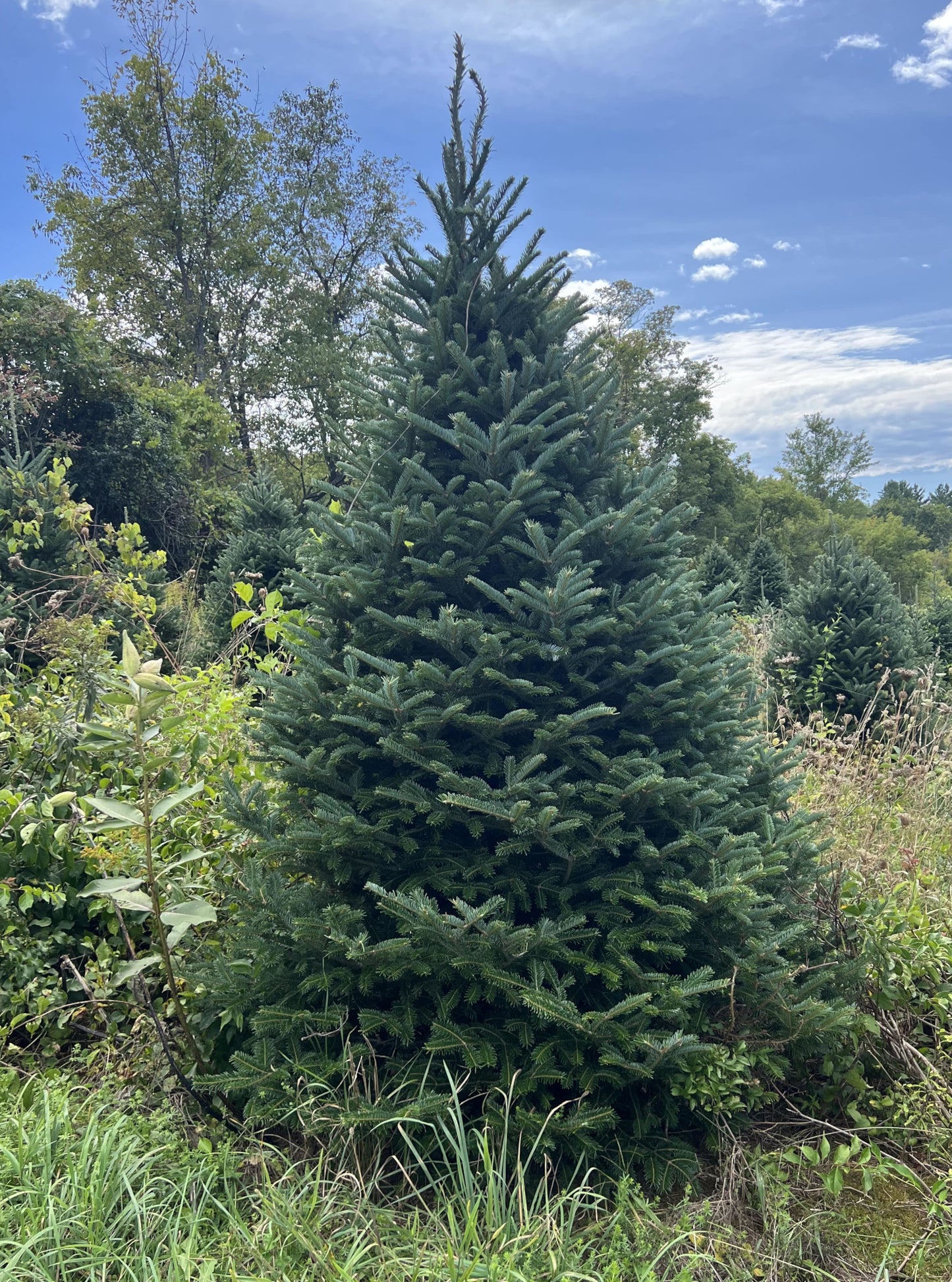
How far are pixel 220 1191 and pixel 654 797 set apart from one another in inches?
67.7

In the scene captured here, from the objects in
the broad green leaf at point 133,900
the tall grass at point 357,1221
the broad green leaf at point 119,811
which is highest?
the broad green leaf at point 119,811

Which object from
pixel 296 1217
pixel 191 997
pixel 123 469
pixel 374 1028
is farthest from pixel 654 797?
pixel 123 469

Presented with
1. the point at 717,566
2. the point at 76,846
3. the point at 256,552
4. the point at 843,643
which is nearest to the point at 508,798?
the point at 76,846

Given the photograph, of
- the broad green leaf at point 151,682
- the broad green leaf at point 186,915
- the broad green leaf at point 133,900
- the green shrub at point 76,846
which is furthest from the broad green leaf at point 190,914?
the broad green leaf at point 151,682

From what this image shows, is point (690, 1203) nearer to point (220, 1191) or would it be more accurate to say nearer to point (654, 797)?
point (654, 797)

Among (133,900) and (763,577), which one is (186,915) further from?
(763,577)

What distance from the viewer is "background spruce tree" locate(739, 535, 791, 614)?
52.8 ft

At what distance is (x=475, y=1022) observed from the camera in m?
2.37

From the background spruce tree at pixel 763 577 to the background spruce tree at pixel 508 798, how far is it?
13.8 meters

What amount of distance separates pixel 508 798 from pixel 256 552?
7668mm

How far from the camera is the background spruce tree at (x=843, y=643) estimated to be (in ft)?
21.7

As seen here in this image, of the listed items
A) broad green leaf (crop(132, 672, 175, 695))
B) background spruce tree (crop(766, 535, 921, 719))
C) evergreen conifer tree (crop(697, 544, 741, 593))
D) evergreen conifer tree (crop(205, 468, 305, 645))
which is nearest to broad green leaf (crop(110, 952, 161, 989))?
broad green leaf (crop(132, 672, 175, 695))

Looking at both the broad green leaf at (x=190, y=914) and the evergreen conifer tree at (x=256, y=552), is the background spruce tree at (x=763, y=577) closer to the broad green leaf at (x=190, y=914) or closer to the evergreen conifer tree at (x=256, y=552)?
the evergreen conifer tree at (x=256, y=552)

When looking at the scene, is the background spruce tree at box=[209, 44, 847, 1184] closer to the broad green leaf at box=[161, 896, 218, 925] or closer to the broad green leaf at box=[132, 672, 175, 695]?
the broad green leaf at box=[161, 896, 218, 925]
